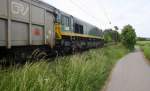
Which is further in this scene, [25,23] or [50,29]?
[50,29]

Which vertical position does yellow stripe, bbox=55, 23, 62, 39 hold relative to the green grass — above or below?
above

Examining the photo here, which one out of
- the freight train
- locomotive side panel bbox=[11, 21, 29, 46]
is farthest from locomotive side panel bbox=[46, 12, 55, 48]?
locomotive side panel bbox=[11, 21, 29, 46]

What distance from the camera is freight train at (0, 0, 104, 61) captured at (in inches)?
354

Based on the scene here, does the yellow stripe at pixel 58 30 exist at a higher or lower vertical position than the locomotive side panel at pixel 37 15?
lower

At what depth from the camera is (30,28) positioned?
10.9 m

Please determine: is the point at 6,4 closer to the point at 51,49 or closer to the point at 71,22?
the point at 51,49

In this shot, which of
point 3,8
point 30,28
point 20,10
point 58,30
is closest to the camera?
point 3,8

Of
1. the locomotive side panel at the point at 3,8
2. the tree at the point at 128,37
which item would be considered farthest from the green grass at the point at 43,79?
the tree at the point at 128,37

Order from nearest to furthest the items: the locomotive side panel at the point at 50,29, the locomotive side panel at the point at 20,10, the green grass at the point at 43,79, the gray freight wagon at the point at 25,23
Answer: the green grass at the point at 43,79 → the gray freight wagon at the point at 25,23 → the locomotive side panel at the point at 20,10 → the locomotive side panel at the point at 50,29

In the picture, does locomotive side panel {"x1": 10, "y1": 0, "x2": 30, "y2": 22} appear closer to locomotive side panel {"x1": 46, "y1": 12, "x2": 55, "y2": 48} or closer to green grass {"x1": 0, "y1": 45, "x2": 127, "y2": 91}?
locomotive side panel {"x1": 46, "y1": 12, "x2": 55, "y2": 48}

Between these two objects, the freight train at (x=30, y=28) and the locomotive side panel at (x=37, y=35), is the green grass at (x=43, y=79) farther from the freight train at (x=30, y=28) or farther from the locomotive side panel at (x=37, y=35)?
the locomotive side panel at (x=37, y=35)

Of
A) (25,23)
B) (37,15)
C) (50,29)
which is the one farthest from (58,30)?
(25,23)

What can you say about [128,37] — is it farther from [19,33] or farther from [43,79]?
[43,79]

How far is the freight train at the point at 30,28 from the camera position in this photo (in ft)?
29.5
